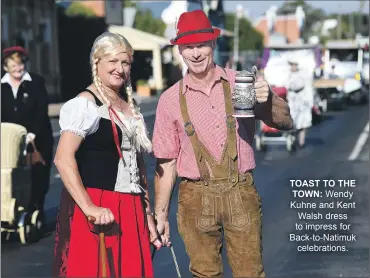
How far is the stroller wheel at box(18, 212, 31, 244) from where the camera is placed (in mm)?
10016

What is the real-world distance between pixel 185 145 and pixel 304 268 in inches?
142

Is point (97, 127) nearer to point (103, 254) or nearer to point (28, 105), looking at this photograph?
point (103, 254)

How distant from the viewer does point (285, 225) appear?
11.1m

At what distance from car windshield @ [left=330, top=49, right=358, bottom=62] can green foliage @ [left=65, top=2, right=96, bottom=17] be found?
12.8m

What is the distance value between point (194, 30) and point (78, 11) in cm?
4859

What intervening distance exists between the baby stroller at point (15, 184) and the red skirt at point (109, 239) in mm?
4561

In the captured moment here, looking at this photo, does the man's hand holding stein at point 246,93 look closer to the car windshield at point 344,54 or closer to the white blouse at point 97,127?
the white blouse at point 97,127

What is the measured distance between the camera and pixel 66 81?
5172 centimetres

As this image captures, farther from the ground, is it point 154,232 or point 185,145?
point 185,145

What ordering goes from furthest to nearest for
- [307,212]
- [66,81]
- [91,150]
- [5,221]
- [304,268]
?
1. [66,81]
2. [307,212]
3. [5,221]
4. [304,268]
5. [91,150]

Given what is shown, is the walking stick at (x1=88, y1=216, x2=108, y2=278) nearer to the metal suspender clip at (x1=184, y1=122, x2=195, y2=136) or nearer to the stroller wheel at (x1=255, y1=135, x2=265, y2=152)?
the metal suspender clip at (x1=184, y1=122, x2=195, y2=136)

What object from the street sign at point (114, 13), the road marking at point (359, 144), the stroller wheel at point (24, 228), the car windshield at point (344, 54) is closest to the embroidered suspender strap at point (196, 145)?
the stroller wheel at point (24, 228)

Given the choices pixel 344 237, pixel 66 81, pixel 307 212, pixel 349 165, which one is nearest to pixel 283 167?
pixel 349 165

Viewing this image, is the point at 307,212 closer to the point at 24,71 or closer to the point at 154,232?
the point at 24,71
